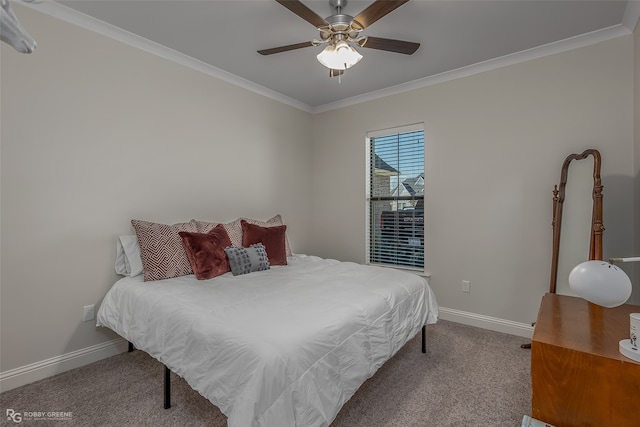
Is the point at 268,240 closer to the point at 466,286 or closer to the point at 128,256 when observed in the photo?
the point at 128,256

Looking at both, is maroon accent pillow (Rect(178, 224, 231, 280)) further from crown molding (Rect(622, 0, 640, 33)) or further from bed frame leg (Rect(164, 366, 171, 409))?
crown molding (Rect(622, 0, 640, 33))

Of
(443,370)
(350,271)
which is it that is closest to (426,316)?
(443,370)

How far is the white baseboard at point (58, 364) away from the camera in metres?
2.04

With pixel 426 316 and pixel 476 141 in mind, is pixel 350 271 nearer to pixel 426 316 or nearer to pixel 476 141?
pixel 426 316

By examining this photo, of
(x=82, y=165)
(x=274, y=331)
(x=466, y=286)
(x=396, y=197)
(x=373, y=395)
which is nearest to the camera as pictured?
(x=274, y=331)

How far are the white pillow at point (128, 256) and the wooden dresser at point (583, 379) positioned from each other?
8.48ft

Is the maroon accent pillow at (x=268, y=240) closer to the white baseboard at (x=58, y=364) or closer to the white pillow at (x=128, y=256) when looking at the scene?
the white pillow at (x=128, y=256)

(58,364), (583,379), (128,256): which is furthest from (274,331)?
(58,364)

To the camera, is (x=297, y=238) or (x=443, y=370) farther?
(x=297, y=238)

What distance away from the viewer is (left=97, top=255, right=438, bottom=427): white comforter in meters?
1.26

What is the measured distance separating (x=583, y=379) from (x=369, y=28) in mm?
2506

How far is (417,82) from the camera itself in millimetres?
3432

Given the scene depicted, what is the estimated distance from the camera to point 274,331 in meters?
1.40

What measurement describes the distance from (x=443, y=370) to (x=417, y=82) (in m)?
2.85
